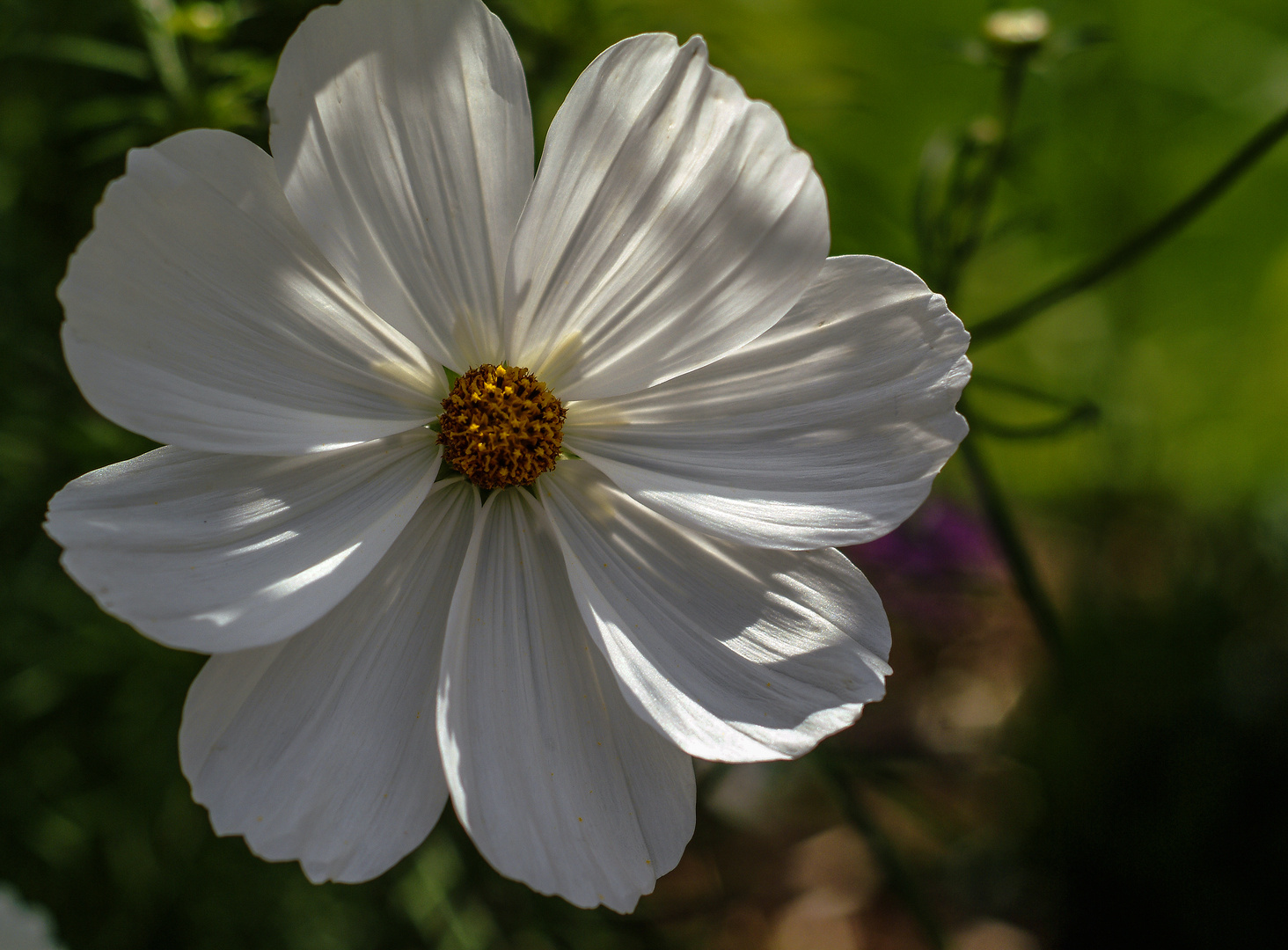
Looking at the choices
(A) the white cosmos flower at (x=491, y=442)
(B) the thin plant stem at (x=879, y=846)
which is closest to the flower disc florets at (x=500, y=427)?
(A) the white cosmos flower at (x=491, y=442)

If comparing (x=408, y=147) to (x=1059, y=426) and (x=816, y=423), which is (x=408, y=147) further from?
(x=1059, y=426)

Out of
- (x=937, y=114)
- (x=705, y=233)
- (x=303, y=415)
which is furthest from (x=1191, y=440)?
(x=303, y=415)

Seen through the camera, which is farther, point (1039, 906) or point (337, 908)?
point (1039, 906)

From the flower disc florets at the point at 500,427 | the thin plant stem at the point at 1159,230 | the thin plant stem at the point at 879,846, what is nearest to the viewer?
the flower disc florets at the point at 500,427

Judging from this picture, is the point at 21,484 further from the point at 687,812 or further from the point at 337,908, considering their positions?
the point at 687,812

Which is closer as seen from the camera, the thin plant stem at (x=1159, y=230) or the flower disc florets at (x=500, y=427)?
the flower disc florets at (x=500, y=427)

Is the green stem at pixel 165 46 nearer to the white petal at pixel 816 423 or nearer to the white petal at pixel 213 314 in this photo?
the white petal at pixel 213 314
